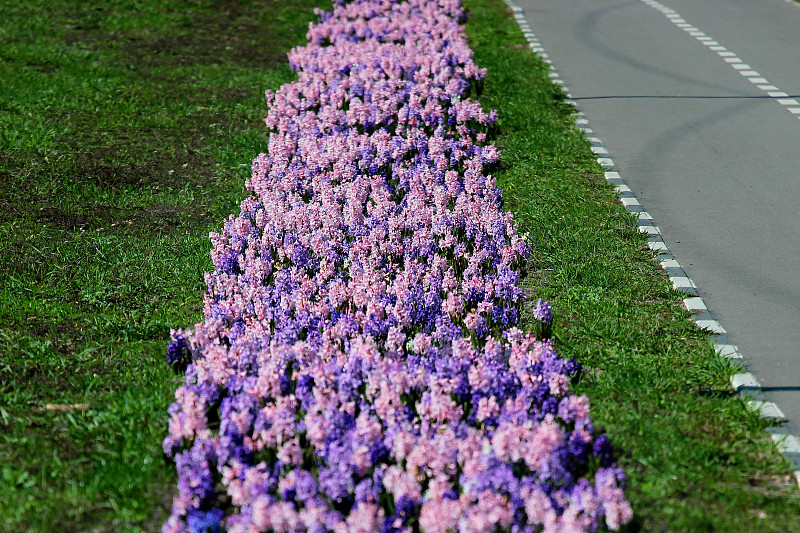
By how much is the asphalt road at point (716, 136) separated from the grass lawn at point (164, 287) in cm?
48

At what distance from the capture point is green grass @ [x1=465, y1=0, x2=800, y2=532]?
5473 millimetres

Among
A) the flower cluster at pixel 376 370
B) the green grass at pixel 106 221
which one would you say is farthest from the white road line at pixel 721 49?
the green grass at pixel 106 221

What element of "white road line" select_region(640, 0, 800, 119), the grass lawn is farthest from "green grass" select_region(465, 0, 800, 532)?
"white road line" select_region(640, 0, 800, 119)

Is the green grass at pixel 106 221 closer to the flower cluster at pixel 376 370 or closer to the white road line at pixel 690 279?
the flower cluster at pixel 376 370

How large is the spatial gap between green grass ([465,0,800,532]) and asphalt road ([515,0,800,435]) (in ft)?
1.29

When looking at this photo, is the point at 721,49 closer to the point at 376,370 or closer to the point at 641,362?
the point at 641,362

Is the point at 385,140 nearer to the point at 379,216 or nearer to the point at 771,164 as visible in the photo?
the point at 379,216

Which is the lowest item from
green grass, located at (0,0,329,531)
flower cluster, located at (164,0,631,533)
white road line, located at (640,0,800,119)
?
white road line, located at (640,0,800,119)

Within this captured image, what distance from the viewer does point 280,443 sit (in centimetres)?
559

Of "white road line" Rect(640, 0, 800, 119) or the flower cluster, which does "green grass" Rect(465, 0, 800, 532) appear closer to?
the flower cluster

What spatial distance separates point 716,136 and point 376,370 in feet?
28.8

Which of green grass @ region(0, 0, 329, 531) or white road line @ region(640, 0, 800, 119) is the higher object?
green grass @ region(0, 0, 329, 531)

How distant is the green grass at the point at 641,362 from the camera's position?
547cm

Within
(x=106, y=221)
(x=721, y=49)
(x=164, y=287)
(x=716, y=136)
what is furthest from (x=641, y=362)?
(x=721, y=49)
